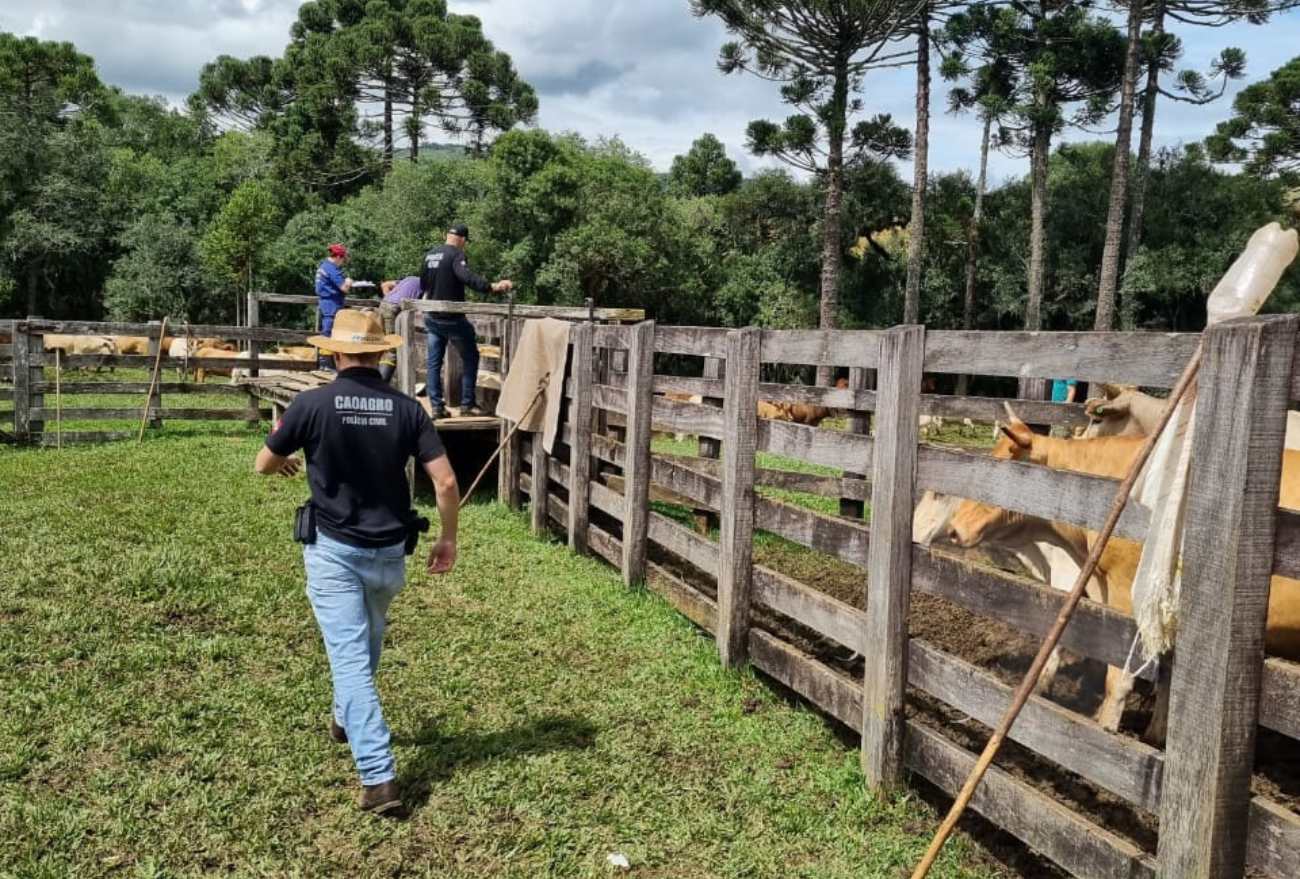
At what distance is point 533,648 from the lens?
5.64m

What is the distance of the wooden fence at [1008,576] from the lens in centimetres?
257

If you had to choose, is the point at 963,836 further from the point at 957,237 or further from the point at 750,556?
the point at 957,237

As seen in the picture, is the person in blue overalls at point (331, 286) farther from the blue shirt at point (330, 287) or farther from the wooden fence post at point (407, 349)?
the wooden fence post at point (407, 349)

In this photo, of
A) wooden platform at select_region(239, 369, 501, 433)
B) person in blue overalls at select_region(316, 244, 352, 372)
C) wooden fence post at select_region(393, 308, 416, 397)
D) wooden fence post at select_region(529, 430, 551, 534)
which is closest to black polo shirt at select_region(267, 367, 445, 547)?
wooden fence post at select_region(529, 430, 551, 534)

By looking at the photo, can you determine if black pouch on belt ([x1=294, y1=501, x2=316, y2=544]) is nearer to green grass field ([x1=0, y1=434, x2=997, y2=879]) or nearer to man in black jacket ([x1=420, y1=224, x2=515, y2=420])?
green grass field ([x1=0, y1=434, x2=997, y2=879])

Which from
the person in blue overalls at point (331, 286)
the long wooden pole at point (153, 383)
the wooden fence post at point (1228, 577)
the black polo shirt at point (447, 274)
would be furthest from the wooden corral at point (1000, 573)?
the long wooden pole at point (153, 383)

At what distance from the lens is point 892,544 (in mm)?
3916

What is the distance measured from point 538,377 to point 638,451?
2.05 meters

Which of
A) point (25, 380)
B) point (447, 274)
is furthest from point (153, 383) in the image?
point (447, 274)

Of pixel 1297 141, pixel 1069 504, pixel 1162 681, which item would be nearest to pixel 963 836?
pixel 1162 681

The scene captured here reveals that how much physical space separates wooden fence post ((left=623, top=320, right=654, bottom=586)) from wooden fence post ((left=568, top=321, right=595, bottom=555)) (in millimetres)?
972

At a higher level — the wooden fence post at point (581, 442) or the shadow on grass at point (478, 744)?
the wooden fence post at point (581, 442)

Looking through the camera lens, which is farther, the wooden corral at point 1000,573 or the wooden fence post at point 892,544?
the wooden fence post at point 892,544

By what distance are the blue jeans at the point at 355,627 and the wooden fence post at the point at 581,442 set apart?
370 centimetres
